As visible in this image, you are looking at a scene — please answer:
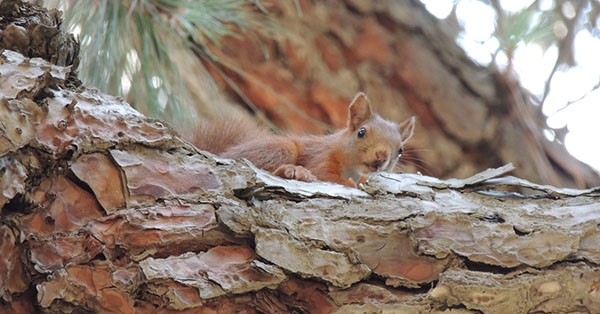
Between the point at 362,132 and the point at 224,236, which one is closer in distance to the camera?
the point at 224,236

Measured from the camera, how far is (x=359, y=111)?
168cm

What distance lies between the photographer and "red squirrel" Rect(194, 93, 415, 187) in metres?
1.54

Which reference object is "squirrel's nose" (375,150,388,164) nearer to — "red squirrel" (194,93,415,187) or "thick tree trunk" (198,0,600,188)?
"red squirrel" (194,93,415,187)

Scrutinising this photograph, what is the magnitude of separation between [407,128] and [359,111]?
0.14 meters

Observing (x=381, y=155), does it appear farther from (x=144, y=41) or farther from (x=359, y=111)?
(x=144, y=41)

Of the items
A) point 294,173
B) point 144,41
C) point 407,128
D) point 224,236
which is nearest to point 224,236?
point 224,236

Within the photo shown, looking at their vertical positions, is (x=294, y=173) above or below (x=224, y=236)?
above

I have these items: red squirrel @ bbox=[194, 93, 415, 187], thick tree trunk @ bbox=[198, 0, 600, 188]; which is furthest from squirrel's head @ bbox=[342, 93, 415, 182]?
thick tree trunk @ bbox=[198, 0, 600, 188]

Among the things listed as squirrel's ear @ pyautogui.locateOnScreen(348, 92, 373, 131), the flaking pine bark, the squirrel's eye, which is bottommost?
the flaking pine bark

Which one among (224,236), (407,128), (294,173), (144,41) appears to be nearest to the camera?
(224,236)

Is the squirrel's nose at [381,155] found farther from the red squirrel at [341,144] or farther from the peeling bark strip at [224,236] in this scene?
the peeling bark strip at [224,236]

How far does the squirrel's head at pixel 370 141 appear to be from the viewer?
163cm

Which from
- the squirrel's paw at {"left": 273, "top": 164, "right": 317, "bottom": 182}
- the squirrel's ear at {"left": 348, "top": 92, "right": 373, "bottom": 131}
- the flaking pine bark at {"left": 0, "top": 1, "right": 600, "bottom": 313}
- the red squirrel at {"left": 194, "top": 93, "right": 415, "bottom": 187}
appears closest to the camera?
the flaking pine bark at {"left": 0, "top": 1, "right": 600, "bottom": 313}

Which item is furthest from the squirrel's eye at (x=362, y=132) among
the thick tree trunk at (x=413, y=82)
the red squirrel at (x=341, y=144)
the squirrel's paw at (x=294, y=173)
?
the squirrel's paw at (x=294, y=173)
